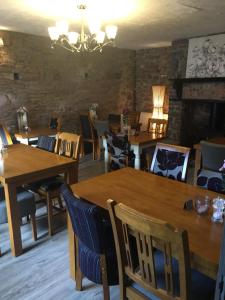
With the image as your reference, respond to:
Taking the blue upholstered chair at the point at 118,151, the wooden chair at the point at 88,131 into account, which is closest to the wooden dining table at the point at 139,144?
the blue upholstered chair at the point at 118,151

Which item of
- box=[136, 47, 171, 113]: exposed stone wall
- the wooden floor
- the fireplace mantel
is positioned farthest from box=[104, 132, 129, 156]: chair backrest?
box=[136, 47, 171, 113]: exposed stone wall

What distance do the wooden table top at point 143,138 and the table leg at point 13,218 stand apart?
1.85m

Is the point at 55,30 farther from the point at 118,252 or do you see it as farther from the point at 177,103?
the point at 177,103

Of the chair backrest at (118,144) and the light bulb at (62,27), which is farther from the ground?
the light bulb at (62,27)

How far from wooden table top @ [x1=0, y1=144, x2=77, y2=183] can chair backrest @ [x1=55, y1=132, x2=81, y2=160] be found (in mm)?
161

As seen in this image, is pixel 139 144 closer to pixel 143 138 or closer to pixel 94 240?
pixel 143 138

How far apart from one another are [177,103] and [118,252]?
464 cm

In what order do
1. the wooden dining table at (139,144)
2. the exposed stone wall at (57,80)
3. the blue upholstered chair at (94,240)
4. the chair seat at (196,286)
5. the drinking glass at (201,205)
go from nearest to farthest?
the chair seat at (196,286)
the blue upholstered chair at (94,240)
the drinking glass at (201,205)
the wooden dining table at (139,144)
the exposed stone wall at (57,80)

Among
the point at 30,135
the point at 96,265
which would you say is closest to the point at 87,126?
the point at 30,135

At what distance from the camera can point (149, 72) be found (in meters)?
6.72

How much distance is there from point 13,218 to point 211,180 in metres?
1.67

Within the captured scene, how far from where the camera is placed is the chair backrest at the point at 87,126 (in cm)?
533

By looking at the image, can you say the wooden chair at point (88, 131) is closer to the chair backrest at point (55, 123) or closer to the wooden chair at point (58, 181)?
the chair backrest at point (55, 123)

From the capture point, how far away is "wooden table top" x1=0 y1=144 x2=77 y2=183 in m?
2.26
